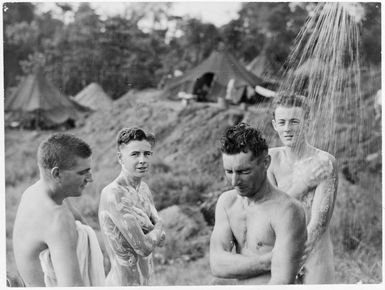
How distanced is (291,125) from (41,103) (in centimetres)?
175

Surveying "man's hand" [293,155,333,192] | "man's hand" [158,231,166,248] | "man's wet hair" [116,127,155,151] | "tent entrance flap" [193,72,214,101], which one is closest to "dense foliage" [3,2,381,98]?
"tent entrance flap" [193,72,214,101]

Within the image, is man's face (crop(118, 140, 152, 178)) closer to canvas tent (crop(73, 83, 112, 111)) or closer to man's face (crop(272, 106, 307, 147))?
canvas tent (crop(73, 83, 112, 111))

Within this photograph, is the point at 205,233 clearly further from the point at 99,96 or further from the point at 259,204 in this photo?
the point at 99,96

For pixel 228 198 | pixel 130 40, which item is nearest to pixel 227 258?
pixel 228 198

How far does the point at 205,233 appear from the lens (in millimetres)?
4746

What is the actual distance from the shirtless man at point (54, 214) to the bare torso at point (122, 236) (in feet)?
0.67

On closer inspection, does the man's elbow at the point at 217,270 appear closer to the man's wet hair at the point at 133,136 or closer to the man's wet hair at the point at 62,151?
the man's wet hair at the point at 133,136

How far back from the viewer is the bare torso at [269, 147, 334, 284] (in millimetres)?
4543

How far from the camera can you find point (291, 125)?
4.58m

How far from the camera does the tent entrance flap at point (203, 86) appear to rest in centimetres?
495

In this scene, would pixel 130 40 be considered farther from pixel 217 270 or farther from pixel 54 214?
pixel 217 270

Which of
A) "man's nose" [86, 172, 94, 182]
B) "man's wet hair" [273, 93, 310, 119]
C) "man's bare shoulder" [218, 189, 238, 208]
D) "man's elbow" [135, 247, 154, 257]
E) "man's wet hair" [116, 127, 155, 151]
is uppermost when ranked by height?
"man's wet hair" [273, 93, 310, 119]

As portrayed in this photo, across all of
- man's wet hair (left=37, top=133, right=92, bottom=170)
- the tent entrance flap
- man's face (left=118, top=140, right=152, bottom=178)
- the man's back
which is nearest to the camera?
the man's back

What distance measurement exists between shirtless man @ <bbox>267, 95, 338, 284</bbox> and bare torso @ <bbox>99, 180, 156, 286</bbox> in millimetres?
915
